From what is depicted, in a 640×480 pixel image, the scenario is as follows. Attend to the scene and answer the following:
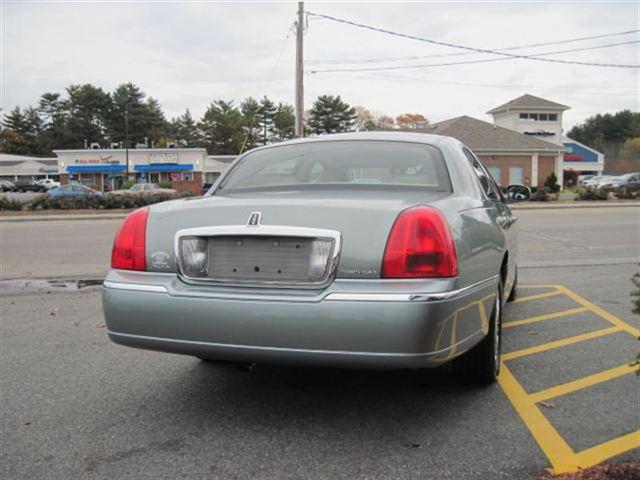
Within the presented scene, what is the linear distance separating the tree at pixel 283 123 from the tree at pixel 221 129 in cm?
581

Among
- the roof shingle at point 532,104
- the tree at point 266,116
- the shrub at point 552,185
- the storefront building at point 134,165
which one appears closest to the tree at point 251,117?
the tree at point 266,116

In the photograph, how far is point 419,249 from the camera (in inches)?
111

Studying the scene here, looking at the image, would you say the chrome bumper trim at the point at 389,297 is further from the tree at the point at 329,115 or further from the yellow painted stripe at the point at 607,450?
the tree at the point at 329,115

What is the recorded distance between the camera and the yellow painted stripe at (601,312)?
5.22 metres

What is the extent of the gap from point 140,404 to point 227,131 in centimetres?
8996

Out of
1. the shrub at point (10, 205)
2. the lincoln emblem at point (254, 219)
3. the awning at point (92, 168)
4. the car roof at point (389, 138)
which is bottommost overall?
the shrub at point (10, 205)

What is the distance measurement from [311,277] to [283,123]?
93514 mm

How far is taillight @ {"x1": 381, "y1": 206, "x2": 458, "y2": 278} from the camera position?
2793 mm

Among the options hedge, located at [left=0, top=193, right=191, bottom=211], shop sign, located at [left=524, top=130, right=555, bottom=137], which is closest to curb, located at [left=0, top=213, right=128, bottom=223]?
hedge, located at [left=0, top=193, right=191, bottom=211]

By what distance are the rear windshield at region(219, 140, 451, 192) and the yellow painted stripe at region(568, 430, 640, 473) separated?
1568 millimetres

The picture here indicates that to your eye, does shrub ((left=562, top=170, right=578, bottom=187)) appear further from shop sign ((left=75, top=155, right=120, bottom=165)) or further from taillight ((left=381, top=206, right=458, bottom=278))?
taillight ((left=381, top=206, right=458, bottom=278))

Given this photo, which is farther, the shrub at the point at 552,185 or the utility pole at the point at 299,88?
the shrub at the point at 552,185

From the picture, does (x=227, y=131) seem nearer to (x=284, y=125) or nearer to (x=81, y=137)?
(x=284, y=125)

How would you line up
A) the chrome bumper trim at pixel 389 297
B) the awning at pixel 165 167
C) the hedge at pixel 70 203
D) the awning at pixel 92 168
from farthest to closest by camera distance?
the awning at pixel 92 168 < the awning at pixel 165 167 < the hedge at pixel 70 203 < the chrome bumper trim at pixel 389 297
